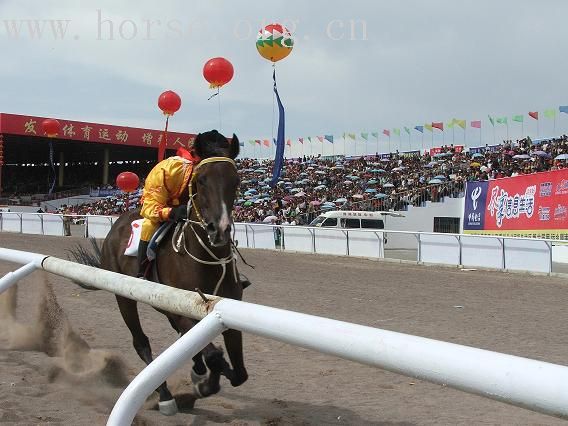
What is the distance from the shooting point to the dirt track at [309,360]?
13.8 feet

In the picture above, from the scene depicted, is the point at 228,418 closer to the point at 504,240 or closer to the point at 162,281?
the point at 162,281

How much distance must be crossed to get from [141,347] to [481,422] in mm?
2661

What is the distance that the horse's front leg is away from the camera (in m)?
3.89

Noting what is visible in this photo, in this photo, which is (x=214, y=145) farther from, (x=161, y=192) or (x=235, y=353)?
(x=235, y=353)

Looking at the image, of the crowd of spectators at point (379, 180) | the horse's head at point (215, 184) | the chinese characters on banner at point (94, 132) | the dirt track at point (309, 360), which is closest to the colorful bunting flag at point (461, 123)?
the crowd of spectators at point (379, 180)

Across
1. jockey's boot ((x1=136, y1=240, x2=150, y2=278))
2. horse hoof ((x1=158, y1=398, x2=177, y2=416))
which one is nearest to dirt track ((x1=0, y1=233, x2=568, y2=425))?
horse hoof ((x1=158, y1=398, x2=177, y2=416))

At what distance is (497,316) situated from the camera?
8.76m

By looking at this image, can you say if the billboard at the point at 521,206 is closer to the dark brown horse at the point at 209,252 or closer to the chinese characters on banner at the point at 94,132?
the dark brown horse at the point at 209,252

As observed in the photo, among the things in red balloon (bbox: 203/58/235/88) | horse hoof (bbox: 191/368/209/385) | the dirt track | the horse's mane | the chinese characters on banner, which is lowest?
the dirt track

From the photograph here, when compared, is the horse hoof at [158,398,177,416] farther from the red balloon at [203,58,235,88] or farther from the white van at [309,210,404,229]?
the white van at [309,210,404,229]

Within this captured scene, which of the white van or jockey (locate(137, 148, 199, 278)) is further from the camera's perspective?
the white van

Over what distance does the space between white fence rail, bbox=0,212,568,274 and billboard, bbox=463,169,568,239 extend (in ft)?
4.82

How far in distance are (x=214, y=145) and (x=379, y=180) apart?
30.5 m

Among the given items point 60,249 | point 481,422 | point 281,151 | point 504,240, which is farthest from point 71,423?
point 60,249
